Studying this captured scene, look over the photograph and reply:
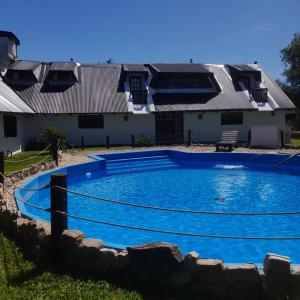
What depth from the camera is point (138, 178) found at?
15.7 metres

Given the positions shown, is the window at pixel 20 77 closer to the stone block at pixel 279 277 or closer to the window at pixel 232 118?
the window at pixel 232 118

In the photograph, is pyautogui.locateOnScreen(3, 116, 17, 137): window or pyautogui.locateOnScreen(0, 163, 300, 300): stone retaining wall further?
pyautogui.locateOnScreen(3, 116, 17, 137): window

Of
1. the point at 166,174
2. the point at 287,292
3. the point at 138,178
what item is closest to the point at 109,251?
the point at 287,292

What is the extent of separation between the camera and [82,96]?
25656 millimetres

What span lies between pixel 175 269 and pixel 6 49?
24914 millimetres

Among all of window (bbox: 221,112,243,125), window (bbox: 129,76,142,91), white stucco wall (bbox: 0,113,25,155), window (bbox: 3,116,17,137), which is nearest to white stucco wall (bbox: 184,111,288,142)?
window (bbox: 221,112,243,125)

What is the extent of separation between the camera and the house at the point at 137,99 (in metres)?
24.9

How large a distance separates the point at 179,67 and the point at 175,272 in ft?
82.0

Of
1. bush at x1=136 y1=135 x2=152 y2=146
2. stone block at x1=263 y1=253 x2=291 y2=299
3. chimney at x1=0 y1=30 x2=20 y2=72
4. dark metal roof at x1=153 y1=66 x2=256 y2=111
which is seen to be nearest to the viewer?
stone block at x1=263 y1=253 x2=291 y2=299

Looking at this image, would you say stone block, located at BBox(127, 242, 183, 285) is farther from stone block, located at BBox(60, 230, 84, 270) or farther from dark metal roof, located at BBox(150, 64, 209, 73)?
dark metal roof, located at BBox(150, 64, 209, 73)

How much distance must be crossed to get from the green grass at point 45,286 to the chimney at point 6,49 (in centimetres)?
2300

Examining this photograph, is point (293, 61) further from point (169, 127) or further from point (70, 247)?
point (70, 247)

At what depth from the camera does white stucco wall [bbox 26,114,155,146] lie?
80.4 feet

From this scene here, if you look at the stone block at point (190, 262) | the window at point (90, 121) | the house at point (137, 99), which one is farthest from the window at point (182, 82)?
the stone block at point (190, 262)
